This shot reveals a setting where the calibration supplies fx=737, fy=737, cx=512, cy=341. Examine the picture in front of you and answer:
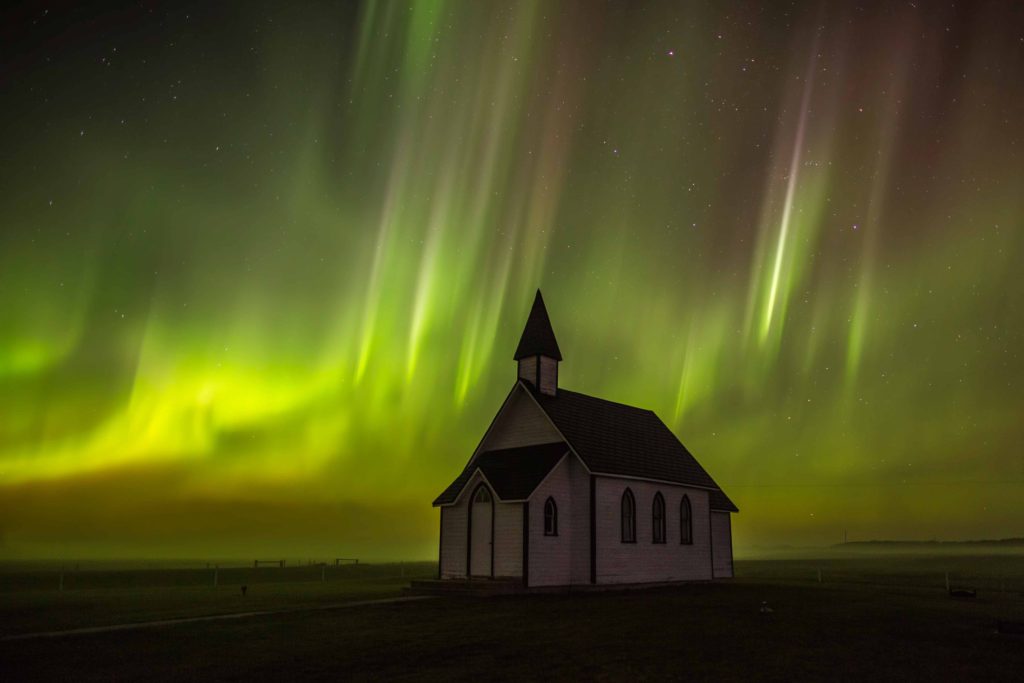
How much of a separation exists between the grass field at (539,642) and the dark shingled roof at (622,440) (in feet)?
28.5

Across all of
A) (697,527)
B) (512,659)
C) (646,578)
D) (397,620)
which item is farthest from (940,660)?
(697,527)

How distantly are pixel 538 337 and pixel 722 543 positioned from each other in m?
18.9

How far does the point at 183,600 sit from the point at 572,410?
21071mm

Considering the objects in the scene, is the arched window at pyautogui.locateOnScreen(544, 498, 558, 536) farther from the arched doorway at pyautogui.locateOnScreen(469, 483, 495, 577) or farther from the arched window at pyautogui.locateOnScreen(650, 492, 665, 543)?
the arched window at pyautogui.locateOnScreen(650, 492, 665, 543)

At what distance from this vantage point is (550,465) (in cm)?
3481

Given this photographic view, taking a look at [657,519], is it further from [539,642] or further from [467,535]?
[539,642]

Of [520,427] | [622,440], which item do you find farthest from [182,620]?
[622,440]

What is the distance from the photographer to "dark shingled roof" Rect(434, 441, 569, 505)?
34.0 m

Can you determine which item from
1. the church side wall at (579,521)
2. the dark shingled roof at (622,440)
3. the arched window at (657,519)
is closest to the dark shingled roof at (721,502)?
the dark shingled roof at (622,440)

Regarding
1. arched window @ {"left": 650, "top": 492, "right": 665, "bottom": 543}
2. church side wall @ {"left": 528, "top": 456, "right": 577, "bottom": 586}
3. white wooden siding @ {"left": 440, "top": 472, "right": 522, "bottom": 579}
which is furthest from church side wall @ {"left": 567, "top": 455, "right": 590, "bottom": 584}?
arched window @ {"left": 650, "top": 492, "right": 665, "bottom": 543}

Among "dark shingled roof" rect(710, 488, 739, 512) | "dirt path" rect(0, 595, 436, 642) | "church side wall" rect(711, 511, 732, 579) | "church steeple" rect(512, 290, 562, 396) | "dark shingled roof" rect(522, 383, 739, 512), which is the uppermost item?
"church steeple" rect(512, 290, 562, 396)

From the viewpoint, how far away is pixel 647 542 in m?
38.7

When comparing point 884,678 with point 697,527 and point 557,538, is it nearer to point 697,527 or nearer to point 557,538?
point 557,538

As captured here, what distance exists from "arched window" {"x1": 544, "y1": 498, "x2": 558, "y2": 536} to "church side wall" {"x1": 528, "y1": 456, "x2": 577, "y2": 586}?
19 cm
